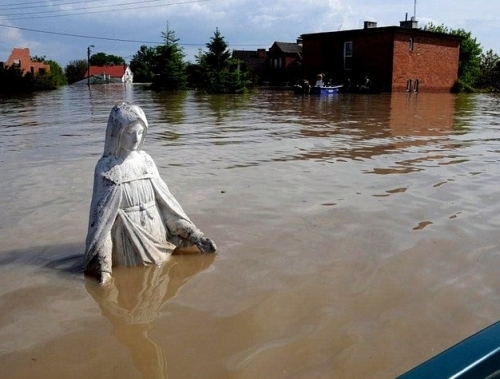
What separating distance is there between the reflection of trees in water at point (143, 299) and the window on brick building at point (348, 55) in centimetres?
3980

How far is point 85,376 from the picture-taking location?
11.0 ft

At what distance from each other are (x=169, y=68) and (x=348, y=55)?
15.2 meters

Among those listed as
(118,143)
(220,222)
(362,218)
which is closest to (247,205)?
(220,222)

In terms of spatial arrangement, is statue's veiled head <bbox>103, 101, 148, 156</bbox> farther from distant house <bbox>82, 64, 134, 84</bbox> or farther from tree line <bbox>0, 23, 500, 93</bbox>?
distant house <bbox>82, 64, 134, 84</bbox>

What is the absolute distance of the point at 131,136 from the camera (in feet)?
15.0

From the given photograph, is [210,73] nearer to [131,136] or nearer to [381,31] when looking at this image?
[381,31]

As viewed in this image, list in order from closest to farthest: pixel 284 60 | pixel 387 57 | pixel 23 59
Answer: pixel 387 57 < pixel 284 60 < pixel 23 59

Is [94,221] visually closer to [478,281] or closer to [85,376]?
[85,376]

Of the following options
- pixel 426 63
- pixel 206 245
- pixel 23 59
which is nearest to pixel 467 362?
pixel 206 245

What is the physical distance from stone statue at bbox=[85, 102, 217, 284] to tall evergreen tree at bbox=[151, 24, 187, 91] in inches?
1746

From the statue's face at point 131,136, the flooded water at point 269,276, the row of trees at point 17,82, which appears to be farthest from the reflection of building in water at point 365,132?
the row of trees at point 17,82

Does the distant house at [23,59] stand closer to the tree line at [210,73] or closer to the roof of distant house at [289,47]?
the tree line at [210,73]

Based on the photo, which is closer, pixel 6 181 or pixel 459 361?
pixel 459 361

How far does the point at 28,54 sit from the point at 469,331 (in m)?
78.2
